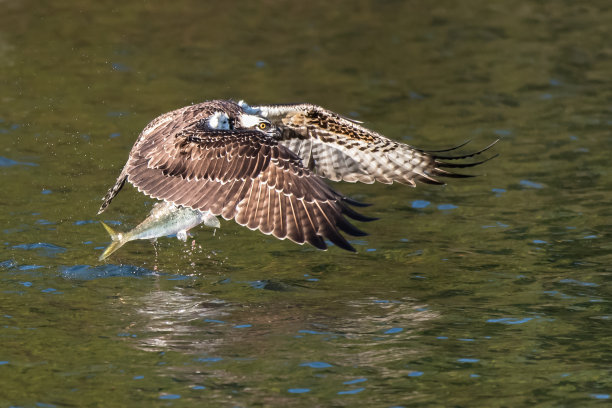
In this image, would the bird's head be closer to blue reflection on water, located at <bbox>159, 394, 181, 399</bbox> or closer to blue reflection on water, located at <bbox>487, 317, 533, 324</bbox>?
blue reflection on water, located at <bbox>487, 317, 533, 324</bbox>

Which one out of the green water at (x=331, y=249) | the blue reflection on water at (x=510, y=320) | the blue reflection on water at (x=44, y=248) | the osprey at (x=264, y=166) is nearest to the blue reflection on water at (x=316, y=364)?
the green water at (x=331, y=249)

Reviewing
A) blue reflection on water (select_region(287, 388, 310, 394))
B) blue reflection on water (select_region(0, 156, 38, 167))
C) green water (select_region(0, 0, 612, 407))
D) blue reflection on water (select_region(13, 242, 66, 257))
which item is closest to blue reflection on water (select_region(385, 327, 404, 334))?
green water (select_region(0, 0, 612, 407))

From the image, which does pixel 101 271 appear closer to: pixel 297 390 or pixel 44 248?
pixel 44 248

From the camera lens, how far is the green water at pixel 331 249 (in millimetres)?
8570

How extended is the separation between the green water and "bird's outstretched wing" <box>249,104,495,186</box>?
0.93 meters

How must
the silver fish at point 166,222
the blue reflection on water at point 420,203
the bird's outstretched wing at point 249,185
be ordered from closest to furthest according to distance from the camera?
Answer: the bird's outstretched wing at point 249,185
the silver fish at point 166,222
the blue reflection on water at point 420,203

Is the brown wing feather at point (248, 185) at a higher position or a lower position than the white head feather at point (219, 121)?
lower

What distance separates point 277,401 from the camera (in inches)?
315

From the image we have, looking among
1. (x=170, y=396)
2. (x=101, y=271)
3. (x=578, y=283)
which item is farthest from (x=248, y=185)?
(x=578, y=283)

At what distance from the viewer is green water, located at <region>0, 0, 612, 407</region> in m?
8.57

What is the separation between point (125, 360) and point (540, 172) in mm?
7602

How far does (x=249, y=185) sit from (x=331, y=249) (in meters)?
2.93

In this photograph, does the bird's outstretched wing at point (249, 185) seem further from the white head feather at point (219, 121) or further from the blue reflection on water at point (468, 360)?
the blue reflection on water at point (468, 360)

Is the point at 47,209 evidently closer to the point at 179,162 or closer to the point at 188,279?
the point at 188,279
